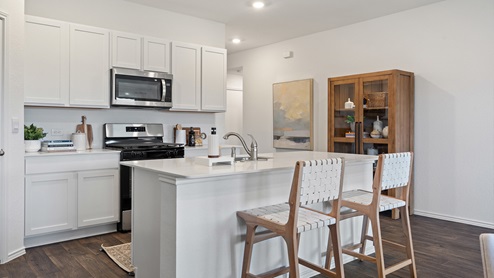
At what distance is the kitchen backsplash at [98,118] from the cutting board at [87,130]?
0.05 m

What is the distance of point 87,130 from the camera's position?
4.23 metres

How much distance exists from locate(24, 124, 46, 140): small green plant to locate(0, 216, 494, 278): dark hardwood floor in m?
1.08

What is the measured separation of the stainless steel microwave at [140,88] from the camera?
4176 millimetres

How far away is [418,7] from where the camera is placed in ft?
15.4

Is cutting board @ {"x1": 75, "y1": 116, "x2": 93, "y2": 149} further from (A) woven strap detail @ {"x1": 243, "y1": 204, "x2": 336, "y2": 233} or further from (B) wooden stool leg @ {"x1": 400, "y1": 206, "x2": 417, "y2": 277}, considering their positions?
(B) wooden stool leg @ {"x1": 400, "y1": 206, "x2": 417, "y2": 277}

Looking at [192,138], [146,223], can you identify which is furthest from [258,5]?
[146,223]

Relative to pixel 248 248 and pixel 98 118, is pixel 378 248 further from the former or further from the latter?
pixel 98 118

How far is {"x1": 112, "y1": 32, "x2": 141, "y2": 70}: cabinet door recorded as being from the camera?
4.19m

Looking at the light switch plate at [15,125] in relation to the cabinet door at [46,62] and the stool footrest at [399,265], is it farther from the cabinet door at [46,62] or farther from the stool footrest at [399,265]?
the stool footrest at [399,265]

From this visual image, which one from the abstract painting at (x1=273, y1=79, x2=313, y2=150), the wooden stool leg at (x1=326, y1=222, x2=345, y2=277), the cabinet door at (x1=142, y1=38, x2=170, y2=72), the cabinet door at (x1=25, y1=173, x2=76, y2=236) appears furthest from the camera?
the abstract painting at (x1=273, y1=79, x2=313, y2=150)

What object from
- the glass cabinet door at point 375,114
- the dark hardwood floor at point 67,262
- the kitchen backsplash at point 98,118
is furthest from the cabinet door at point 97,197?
the glass cabinet door at point 375,114

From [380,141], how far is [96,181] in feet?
11.2

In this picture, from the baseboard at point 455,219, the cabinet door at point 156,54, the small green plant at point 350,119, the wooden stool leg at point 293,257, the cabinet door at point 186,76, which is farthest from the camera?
the small green plant at point 350,119

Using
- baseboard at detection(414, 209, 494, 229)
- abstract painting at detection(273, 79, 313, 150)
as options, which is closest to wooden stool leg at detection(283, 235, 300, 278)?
baseboard at detection(414, 209, 494, 229)
